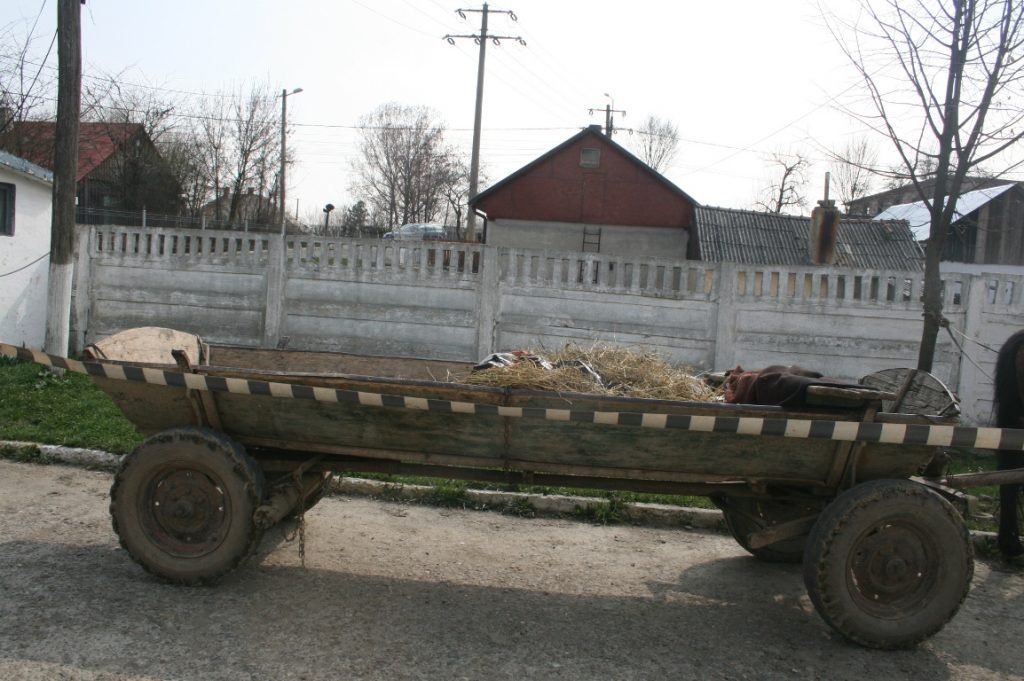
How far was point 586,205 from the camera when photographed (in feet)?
95.1

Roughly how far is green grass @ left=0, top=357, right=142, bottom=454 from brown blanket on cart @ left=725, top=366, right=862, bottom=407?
491 centimetres

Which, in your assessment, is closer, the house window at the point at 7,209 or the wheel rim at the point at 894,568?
the wheel rim at the point at 894,568

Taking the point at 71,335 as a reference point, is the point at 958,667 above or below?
below

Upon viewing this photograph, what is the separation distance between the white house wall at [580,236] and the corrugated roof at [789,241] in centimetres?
212

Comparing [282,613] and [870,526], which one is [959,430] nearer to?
[870,526]

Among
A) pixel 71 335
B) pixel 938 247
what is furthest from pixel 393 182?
pixel 938 247

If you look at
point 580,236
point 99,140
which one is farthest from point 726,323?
point 99,140

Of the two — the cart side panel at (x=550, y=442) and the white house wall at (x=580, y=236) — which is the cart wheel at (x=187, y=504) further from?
the white house wall at (x=580, y=236)

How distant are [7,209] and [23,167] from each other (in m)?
0.59

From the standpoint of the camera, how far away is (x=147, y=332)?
4.83 metres

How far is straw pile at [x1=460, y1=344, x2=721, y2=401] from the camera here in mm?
4094

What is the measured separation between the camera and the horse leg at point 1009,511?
4867 mm

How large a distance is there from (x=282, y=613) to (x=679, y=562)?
2456 mm

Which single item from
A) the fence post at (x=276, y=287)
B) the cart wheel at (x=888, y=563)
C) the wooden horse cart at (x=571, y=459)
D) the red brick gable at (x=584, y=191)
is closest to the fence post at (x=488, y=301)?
the fence post at (x=276, y=287)
